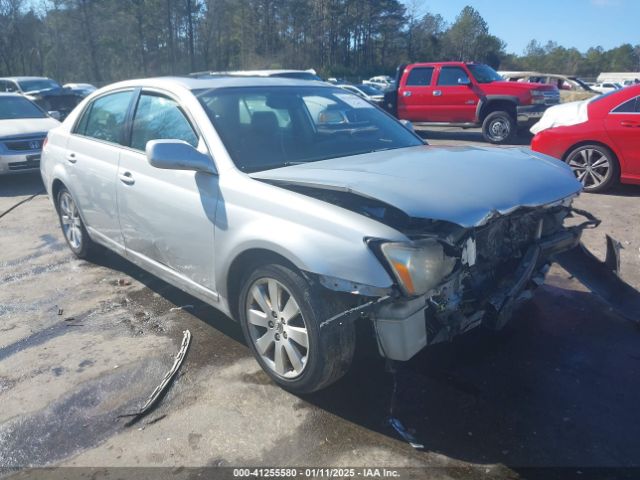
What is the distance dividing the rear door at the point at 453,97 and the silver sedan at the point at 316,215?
10.2 meters

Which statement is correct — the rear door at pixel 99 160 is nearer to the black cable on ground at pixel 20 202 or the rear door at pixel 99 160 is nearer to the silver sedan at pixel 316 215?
the silver sedan at pixel 316 215

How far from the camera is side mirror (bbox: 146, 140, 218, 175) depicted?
3164mm

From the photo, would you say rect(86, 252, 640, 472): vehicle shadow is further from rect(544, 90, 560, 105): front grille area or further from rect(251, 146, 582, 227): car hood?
rect(544, 90, 560, 105): front grille area

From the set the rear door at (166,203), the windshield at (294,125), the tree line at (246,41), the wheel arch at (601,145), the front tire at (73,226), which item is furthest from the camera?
the tree line at (246,41)

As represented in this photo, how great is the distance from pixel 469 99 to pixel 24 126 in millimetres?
10215

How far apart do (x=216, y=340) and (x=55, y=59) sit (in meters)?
49.6

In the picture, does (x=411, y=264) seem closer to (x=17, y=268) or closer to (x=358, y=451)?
(x=358, y=451)

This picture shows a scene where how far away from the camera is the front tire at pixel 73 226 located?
5.22m

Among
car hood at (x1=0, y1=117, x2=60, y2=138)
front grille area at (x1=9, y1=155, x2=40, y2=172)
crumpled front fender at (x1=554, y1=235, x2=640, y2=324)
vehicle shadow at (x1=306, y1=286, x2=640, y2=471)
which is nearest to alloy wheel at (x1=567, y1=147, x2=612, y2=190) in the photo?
crumpled front fender at (x1=554, y1=235, x2=640, y2=324)

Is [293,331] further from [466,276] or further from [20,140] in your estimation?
[20,140]

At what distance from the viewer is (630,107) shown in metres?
7.39

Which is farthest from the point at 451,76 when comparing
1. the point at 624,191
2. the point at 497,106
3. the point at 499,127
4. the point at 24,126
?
the point at 24,126

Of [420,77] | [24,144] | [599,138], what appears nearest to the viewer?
[599,138]

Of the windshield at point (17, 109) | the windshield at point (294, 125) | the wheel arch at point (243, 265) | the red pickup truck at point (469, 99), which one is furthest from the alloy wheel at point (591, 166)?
the windshield at point (17, 109)
